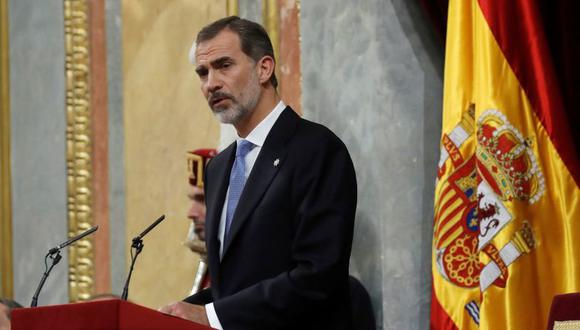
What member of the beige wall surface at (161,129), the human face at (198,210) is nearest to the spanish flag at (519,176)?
the human face at (198,210)

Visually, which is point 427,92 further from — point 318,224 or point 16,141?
point 16,141

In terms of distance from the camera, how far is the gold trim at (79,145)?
228 inches

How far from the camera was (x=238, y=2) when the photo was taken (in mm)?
5004

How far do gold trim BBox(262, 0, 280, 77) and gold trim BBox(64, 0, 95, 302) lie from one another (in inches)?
47.8

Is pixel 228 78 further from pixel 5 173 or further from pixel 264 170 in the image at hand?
pixel 5 173

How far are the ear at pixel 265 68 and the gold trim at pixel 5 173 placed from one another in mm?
2831

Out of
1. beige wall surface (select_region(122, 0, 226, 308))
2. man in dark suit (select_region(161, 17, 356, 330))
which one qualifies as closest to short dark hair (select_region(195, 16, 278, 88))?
man in dark suit (select_region(161, 17, 356, 330))

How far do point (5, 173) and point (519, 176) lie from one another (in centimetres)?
303

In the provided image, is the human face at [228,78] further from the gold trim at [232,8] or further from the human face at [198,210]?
the gold trim at [232,8]

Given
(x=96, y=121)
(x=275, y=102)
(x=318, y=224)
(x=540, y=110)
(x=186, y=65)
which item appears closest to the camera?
(x=318, y=224)

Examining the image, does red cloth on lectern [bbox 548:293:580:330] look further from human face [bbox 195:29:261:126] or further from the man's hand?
human face [bbox 195:29:261:126]

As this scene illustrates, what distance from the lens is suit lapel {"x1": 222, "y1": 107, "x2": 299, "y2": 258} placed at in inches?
131

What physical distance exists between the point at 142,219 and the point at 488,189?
206 centimetres

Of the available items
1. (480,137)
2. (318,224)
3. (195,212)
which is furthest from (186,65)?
(318,224)
